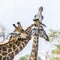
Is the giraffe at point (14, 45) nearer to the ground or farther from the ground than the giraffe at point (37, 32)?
nearer to the ground

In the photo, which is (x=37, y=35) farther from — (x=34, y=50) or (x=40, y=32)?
(x=34, y=50)

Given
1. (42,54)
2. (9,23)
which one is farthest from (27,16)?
(42,54)

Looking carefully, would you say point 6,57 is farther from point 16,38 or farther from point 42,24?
point 42,24

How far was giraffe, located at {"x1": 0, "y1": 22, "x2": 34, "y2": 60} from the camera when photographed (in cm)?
320

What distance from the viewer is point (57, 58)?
3.25m

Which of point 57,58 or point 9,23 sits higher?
point 9,23

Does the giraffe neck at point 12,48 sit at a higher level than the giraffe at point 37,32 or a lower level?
lower

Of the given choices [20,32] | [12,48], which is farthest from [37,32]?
[12,48]

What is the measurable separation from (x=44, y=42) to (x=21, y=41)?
0.20 metres

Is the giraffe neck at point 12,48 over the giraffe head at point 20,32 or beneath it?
beneath

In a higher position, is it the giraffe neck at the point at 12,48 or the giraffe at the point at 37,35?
the giraffe at the point at 37,35

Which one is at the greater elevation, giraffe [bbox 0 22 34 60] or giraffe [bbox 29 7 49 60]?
giraffe [bbox 29 7 49 60]

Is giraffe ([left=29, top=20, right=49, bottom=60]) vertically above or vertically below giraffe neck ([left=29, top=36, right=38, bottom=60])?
above

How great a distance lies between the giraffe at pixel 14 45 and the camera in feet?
10.5
